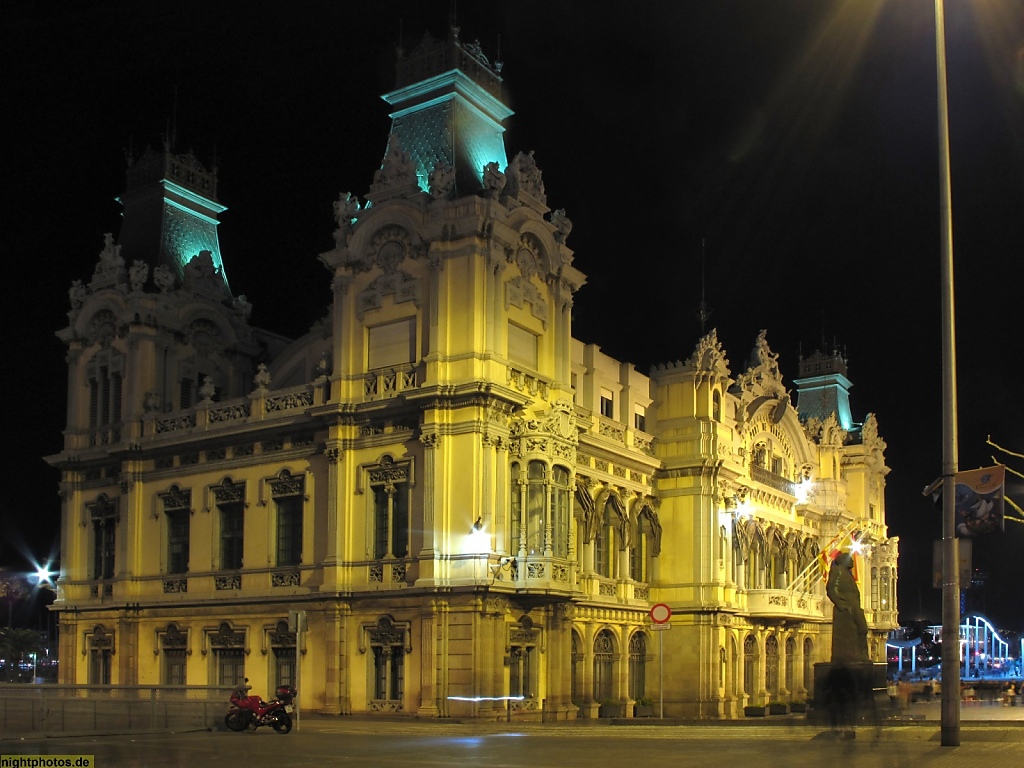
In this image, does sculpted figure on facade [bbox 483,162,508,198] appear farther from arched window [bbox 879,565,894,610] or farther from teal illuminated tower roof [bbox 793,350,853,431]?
arched window [bbox 879,565,894,610]

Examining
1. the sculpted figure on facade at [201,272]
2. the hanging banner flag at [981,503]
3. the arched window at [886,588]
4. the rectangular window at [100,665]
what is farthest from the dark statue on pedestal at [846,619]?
the arched window at [886,588]

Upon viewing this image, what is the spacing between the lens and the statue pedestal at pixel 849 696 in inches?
1007

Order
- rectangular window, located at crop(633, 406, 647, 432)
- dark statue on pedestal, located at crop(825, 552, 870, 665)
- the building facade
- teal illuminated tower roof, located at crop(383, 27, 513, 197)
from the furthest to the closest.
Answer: rectangular window, located at crop(633, 406, 647, 432)
teal illuminated tower roof, located at crop(383, 27, 513, 197)
the building facade
dark statue on pedestal, located at crop(825, 552, 870, 665)

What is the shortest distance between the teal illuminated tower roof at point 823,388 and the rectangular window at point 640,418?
24.7m

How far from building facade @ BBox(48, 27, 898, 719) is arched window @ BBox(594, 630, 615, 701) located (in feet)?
0.48

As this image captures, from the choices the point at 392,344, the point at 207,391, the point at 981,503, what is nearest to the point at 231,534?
the point at 207,391

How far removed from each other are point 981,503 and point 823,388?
51273mm

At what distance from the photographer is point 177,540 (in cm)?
4669

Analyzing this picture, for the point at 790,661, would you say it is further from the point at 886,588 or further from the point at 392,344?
the point at 392,344

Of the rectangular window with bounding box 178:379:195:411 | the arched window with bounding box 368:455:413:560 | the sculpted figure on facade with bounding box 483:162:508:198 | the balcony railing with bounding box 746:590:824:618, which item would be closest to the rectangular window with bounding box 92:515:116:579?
the rectangular window with bounding box 178:379:195:411

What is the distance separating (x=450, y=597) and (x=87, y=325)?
20.4 m

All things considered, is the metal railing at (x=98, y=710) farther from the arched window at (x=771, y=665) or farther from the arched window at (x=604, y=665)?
the arched window at (x=771, y=665)

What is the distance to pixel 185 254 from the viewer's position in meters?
51.5

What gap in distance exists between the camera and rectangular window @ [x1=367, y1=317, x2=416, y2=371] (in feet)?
133
